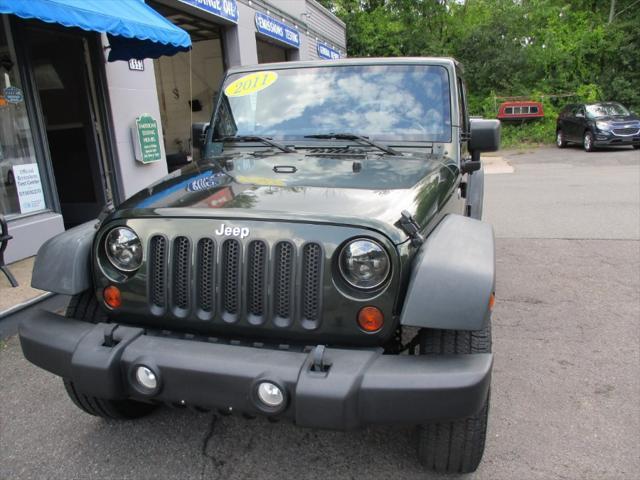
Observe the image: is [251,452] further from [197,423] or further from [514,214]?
[514,214]

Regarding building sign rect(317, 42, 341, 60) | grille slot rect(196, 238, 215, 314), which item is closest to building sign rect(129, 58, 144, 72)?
grille slot rect(196, 238, 215, 314)

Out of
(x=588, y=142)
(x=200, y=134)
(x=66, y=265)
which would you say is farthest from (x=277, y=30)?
(x=66, y=265)

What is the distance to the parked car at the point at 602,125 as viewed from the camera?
16.6 metres

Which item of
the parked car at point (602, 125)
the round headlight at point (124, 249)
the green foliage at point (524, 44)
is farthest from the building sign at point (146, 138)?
the green foliage at point (524, 44)

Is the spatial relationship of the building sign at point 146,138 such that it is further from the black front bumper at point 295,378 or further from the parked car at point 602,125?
the parked car at point 602,125

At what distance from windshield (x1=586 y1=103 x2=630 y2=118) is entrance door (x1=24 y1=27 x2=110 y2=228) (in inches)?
617

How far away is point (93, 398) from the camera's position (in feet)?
8.74

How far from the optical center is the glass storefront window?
570cm

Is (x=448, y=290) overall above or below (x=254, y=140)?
below

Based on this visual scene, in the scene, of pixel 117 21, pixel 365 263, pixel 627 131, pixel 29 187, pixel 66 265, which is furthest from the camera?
pixel 627 131

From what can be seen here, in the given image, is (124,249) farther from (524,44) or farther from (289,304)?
(524,44)

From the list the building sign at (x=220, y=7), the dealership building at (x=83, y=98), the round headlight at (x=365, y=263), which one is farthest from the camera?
the building sign at (x=220, y=7)

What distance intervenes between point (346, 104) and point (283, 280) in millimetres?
1660

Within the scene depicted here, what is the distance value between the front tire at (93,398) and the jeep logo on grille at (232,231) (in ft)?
2.75
